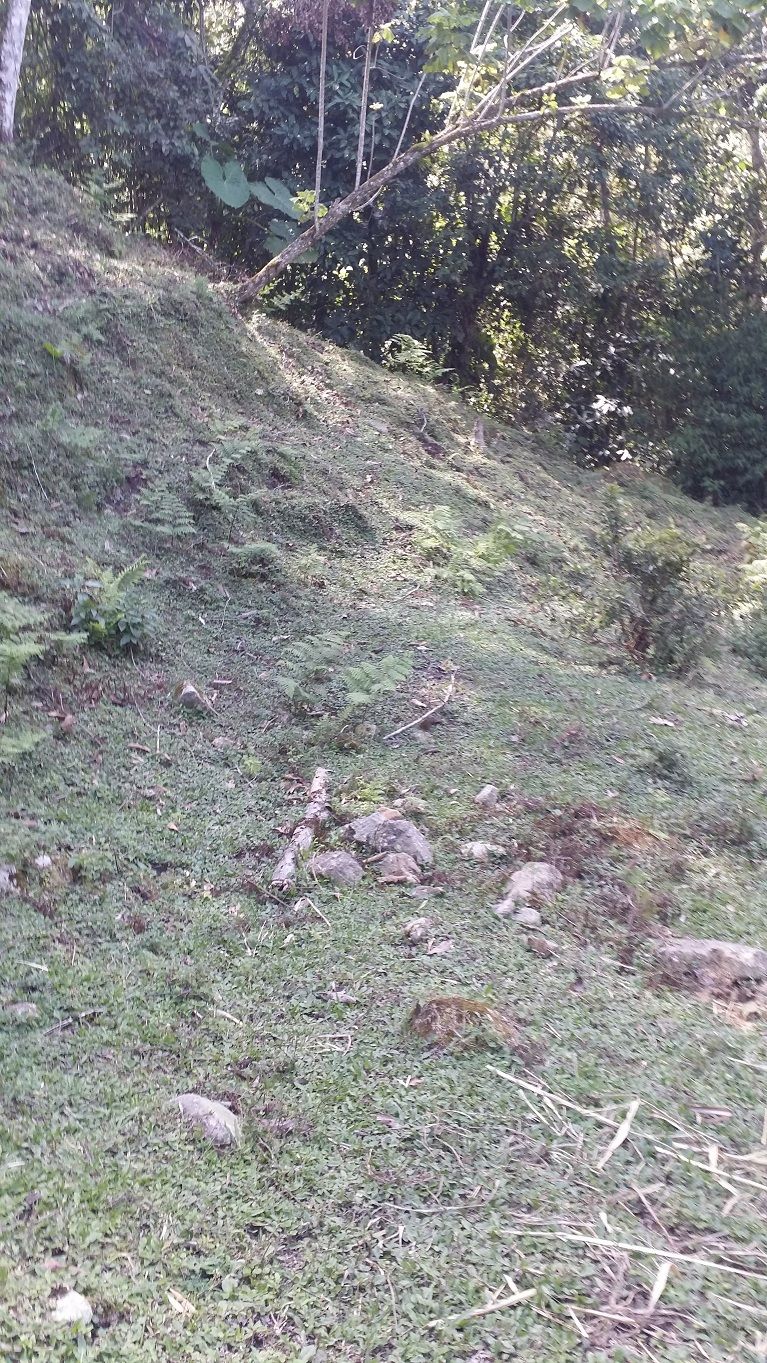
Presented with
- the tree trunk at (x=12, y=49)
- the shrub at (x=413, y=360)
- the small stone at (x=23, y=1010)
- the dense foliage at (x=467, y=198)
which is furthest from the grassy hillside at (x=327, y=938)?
the shrub at (x=413, y=360)

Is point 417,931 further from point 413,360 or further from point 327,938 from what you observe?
point 413,360

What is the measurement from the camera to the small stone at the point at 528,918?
3410mm

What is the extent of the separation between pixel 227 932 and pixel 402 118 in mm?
9382

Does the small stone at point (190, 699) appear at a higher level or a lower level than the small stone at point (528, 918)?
lower

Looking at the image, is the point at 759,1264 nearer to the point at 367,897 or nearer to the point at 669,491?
the point at 367,897

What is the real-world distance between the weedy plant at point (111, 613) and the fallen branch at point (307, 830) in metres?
1.10

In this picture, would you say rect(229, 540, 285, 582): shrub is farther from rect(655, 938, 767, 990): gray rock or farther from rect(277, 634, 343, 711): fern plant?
rect(655, 938, 767, 990): gray rock

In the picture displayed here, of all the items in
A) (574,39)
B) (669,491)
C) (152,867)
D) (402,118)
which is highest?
(574,39)

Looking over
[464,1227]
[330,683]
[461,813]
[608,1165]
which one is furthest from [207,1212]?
[330,683]

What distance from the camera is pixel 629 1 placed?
689 centimetres

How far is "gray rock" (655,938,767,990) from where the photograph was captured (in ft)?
10.6

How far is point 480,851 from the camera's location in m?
3.80

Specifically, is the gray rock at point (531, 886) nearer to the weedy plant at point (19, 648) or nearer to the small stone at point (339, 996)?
the small stone at point (339, 996)

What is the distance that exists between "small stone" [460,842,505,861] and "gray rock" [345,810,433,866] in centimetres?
13
